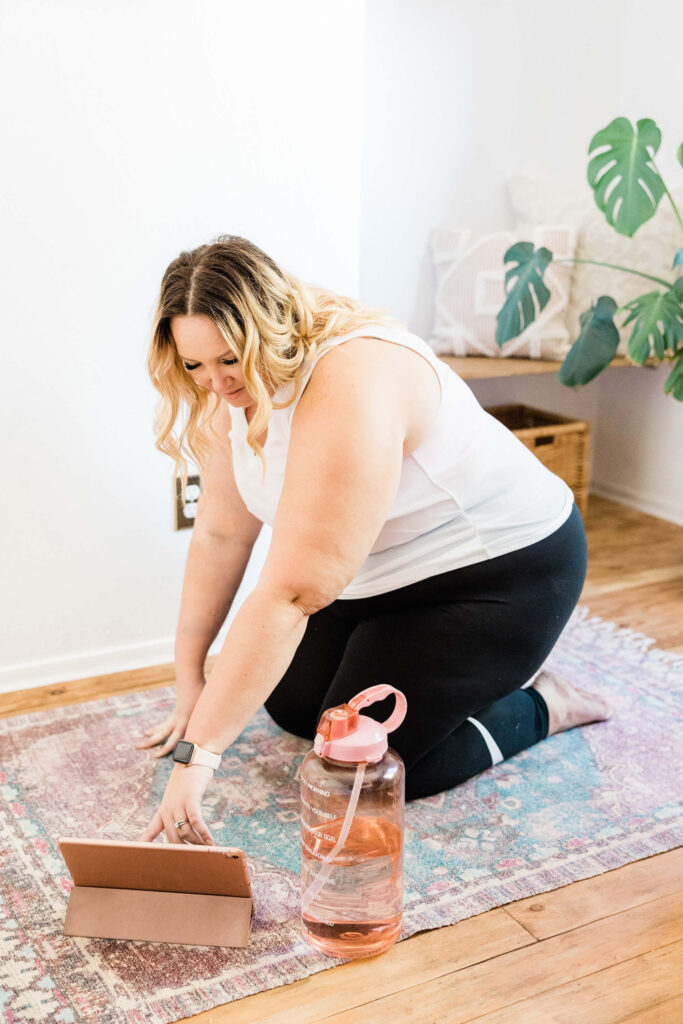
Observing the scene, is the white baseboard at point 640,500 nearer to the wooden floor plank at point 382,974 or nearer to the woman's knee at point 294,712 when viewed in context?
the woman's knee at point 294,712

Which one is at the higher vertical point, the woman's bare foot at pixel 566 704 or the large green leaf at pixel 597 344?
the large green leaf at pixel 597 344

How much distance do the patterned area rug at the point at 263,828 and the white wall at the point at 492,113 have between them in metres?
1.29

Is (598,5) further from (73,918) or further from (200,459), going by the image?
(73,918)

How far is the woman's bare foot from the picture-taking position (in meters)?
1.79

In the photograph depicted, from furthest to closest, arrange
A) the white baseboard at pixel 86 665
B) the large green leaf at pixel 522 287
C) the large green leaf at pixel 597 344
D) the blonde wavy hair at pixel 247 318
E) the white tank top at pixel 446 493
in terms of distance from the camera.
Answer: the large green leaf at pixel 522 287
the large green leaf at pixel 597 344
the white baseboard at pixel 86 665
the white tank top at pixel 446 493
the blonde wavy hair at pixel 247 318

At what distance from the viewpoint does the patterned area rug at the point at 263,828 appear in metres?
1.24

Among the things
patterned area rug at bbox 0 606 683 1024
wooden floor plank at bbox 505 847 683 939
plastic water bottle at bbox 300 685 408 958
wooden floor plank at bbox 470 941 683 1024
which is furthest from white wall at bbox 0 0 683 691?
wooden floor plank at bbox 470 941 683 1024

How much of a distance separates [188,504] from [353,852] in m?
0.94

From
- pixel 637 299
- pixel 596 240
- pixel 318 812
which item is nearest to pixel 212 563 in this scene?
pixel 318 812

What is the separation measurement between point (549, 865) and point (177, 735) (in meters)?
0.65

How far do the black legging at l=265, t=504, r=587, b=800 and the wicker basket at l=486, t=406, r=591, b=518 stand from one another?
111 cm

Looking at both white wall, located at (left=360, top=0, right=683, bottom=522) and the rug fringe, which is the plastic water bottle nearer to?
the rug fringe

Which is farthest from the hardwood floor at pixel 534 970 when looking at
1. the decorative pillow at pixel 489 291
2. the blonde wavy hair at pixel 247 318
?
the decorative pillow at pixel 489 291

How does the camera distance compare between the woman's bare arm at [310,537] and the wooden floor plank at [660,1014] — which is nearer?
the wooden floor plank at [660,1014]
